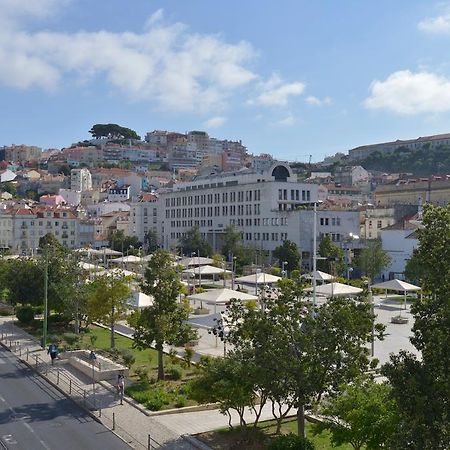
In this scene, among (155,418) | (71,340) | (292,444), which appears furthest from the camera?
(71,340)

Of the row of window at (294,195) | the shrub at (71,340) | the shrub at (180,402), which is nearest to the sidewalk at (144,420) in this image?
the shrub at (180,402)

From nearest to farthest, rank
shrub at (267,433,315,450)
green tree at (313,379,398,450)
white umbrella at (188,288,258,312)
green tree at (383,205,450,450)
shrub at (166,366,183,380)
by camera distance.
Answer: green tree at (383,205,450,450), green tree at (313,379,398,450), shrub at (267,433,315,450), shrub at (166,366,183,380), white umbrella at (188,288,258,312)

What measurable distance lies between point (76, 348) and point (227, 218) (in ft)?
216

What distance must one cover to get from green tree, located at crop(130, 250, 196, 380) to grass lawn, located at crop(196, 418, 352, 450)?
6684 mm

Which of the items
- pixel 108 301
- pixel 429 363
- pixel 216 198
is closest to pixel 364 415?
pixel 429 363

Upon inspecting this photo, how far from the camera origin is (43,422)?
19.9 m

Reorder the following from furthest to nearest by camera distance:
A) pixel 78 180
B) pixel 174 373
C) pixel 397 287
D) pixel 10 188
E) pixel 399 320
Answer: pixel 78 180, pixel 10 188, pixel 397 287, pixel 399 320, pixel 174 373

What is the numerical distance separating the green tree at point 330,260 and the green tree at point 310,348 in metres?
41.4

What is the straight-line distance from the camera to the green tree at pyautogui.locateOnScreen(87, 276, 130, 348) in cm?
3170

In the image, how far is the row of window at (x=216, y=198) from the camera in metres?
89.4

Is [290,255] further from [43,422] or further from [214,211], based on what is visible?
[43,422]

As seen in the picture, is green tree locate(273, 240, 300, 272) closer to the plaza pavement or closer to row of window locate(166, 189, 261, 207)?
row of window locate(166, 189, 261, 207)

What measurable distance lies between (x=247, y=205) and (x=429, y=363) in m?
79.8

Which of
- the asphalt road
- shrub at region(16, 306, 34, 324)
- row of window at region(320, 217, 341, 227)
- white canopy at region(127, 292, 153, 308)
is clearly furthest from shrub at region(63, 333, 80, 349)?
row of window at region(320, 217, 341, 227)
